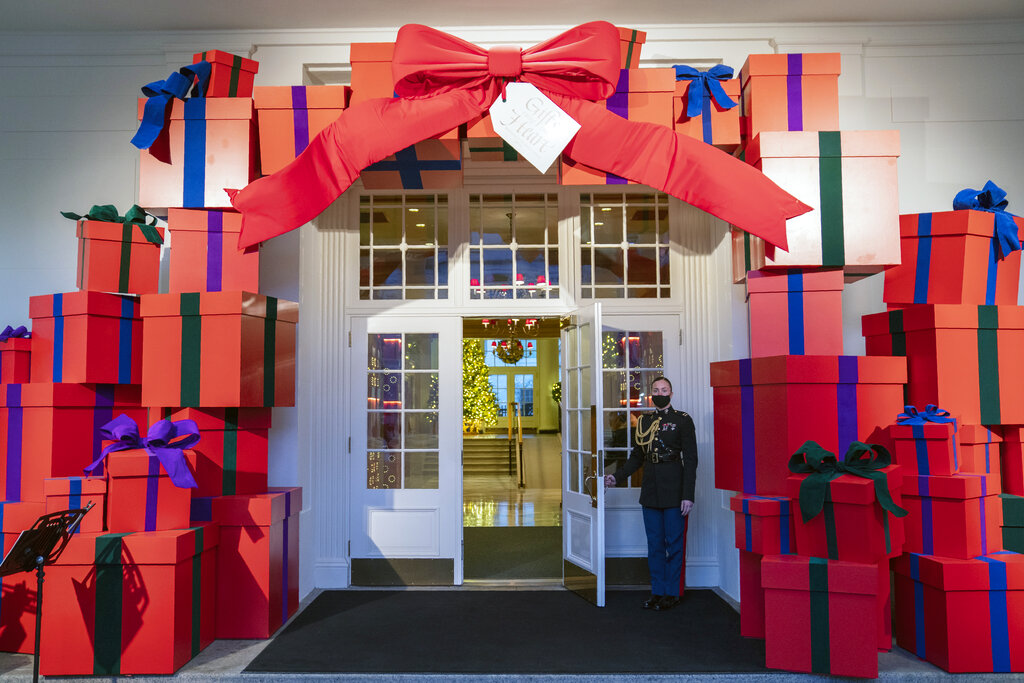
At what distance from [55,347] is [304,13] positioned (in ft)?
8.04

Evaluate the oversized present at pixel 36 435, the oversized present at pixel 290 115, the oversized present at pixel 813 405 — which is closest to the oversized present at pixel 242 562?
the oversized present at pixel 36 435

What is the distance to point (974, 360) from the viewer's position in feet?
12.2

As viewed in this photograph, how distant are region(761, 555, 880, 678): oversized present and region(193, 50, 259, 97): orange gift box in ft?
11.7

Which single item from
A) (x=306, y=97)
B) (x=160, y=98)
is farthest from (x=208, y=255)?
(x=306, y=97)

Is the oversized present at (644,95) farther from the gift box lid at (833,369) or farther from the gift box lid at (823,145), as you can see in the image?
the gift box lid at (833,369)

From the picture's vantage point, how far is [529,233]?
539 centimetres

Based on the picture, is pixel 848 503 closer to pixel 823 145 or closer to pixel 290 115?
pixel 823 145

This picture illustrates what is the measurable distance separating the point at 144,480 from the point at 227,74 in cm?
213

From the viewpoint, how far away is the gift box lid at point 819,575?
310cm

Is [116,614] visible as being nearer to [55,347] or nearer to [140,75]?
[55,347]

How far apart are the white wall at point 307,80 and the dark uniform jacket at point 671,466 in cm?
54

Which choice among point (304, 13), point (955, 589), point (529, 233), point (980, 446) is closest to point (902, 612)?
point (955, 589)

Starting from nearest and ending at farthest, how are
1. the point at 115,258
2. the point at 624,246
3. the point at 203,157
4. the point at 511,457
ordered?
the point at 203,157 → the point at 115,258 → the point at 624,246 → the point at 511,457

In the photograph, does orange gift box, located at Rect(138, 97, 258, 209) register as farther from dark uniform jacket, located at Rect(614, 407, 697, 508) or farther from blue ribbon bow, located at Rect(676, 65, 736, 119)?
dark uniform jacket, located at Rect(614, 407, 697, 508)
